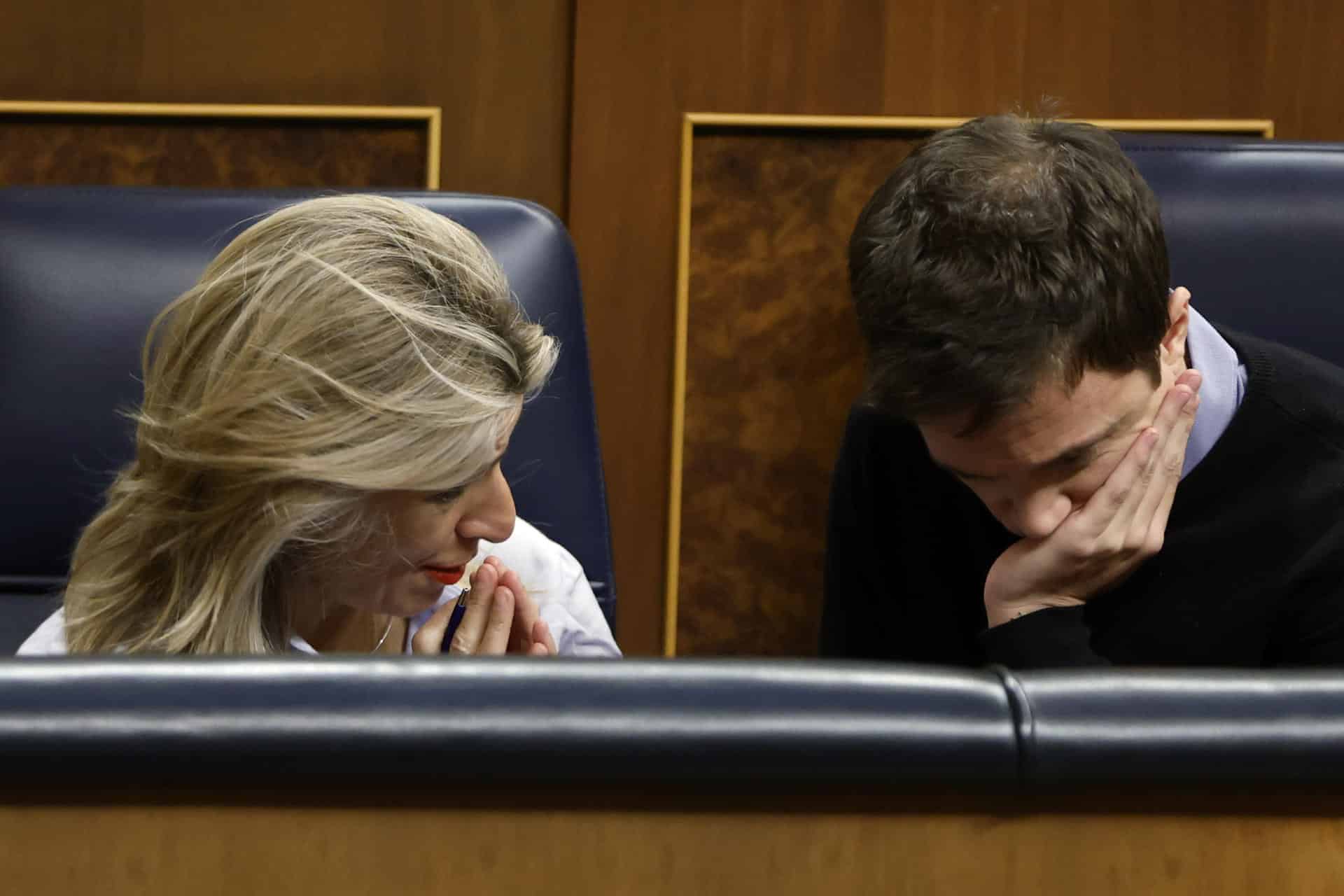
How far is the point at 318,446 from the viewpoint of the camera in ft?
3.31

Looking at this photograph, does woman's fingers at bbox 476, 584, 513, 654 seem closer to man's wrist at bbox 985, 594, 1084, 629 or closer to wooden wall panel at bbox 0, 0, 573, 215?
man's wrist at bbox 985, 594, 1084, 629

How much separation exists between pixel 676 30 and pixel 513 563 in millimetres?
869

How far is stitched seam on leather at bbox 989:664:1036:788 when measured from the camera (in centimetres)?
50

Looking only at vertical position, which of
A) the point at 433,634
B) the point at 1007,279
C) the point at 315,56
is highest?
the point at 315,56

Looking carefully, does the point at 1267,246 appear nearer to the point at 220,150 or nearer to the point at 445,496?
the point at 445,496

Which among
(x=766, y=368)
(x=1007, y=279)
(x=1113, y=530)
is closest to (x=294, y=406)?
(x=1007, y=279)

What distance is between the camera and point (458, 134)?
1850 millimetres

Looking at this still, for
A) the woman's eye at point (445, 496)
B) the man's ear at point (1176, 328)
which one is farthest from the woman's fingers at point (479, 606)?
the man's ear at point (1176, 328)

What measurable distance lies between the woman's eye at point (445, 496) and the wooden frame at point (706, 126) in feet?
2.59

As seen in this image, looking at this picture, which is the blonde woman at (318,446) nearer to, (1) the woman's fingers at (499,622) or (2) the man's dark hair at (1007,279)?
(1) the woman's fingers at (499,622)

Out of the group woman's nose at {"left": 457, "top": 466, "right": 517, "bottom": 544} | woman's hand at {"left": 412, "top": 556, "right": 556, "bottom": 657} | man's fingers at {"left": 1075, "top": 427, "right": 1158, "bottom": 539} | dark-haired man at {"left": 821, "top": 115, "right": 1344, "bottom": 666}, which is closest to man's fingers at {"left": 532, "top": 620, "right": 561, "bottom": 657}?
woman's hand at {"left": 412, "top": 556, "right": 556, "bottom": 657}

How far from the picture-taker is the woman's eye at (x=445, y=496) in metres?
1.04

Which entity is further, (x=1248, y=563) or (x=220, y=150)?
(x=220, y=150)

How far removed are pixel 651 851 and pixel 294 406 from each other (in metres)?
0.61
